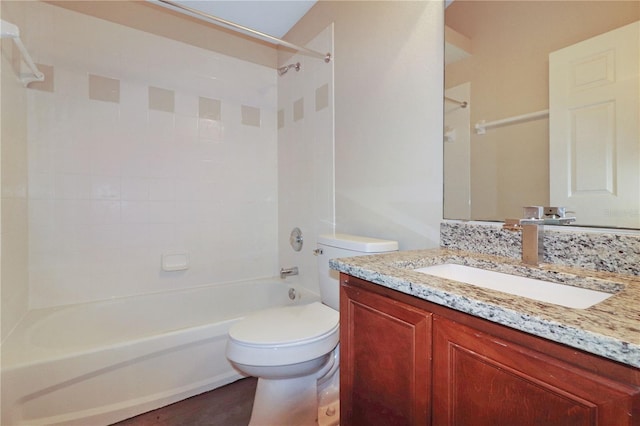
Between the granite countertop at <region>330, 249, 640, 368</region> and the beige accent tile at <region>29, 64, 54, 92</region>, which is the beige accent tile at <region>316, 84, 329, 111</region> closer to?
the granite countertop at <region>330, 249, 640, 368</region>

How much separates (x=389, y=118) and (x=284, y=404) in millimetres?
1387

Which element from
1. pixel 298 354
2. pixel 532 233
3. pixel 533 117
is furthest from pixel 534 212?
pixel 298 354

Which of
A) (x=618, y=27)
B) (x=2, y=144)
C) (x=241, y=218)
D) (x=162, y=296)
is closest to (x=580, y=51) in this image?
(x=618, y=27)

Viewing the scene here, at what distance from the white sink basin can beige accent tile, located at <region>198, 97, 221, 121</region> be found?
192 cm

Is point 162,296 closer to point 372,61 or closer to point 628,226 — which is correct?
point 372,61

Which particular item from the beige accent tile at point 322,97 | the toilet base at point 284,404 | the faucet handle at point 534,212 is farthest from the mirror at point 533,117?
the toilet base at point 284,404

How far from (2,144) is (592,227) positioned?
2272mm

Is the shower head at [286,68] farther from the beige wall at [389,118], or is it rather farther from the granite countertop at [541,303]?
the granite countertop at [541,303]

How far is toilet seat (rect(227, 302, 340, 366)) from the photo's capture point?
1143 millimetres

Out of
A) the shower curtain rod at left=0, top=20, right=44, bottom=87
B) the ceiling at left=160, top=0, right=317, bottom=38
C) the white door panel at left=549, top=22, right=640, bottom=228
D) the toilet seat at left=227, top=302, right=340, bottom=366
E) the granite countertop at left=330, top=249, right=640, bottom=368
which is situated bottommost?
the toilet seat at left=227, top=302, right=340, bottom=366

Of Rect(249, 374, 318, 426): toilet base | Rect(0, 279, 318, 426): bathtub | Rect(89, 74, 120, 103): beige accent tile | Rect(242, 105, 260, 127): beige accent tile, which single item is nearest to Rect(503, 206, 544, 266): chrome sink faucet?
Rect(249, 374, 318, 426): toilet base

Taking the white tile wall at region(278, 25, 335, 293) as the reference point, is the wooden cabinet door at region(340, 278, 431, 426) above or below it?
below

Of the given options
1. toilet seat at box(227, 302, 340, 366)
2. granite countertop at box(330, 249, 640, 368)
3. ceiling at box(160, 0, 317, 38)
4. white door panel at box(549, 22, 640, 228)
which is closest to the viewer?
granite countertop at box(330, 249, 640, 368)

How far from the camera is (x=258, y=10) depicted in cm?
204
